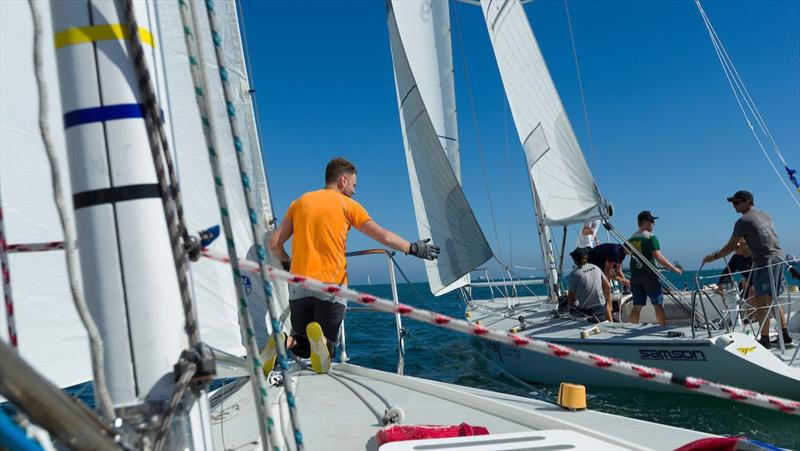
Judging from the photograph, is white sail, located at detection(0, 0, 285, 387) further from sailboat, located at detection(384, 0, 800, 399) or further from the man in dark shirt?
the man in dark shirt

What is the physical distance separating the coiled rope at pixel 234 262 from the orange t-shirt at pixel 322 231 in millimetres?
1821

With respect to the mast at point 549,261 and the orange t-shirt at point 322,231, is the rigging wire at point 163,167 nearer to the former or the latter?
the orange t-shirt at point 322,231

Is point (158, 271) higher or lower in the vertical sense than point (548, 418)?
higher

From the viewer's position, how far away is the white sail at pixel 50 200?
2521mm

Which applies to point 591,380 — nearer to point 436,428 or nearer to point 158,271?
point 436,428

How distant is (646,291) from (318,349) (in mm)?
5748

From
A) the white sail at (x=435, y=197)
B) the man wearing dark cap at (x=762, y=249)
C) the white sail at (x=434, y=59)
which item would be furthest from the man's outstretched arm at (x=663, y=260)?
the white sail at (x=434, y=59)

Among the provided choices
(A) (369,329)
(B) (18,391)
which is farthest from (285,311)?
(A) (369,329)

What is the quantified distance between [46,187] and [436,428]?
7.66 ft

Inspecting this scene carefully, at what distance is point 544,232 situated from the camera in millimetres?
10727

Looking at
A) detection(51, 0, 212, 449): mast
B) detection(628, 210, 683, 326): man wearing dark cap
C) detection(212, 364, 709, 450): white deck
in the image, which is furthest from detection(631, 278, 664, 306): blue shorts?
detection(51, 0, 212, 449): mast

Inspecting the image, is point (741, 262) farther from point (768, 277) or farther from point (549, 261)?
point (549, 261)

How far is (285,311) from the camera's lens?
3.41m

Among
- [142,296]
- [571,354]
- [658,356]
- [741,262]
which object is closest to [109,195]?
[142,296]
